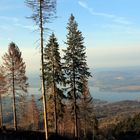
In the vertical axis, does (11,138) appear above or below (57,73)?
below

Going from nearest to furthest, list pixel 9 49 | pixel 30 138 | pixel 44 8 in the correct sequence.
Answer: pixel 44 8, pixel 30 138, pixel 9 49

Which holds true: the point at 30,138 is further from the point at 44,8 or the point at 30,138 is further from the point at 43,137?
the point at 44,8

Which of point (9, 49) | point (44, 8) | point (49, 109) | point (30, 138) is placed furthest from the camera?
point (49, 109)

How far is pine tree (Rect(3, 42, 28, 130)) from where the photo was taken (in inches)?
1841

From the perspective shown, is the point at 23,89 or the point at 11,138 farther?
the point at 23,89

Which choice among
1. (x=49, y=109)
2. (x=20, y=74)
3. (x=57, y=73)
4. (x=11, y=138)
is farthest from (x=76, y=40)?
(x=11, y=138)

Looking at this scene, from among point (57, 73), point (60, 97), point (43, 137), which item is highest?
point (57, 73)

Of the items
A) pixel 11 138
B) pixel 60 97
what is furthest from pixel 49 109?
pixel 11 138

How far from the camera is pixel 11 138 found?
101 feet

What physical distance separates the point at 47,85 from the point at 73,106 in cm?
447

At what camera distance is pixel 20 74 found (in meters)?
47.8

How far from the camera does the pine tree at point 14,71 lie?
46750mm

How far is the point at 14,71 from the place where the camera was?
47281mm

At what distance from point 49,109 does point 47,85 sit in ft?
26.9
